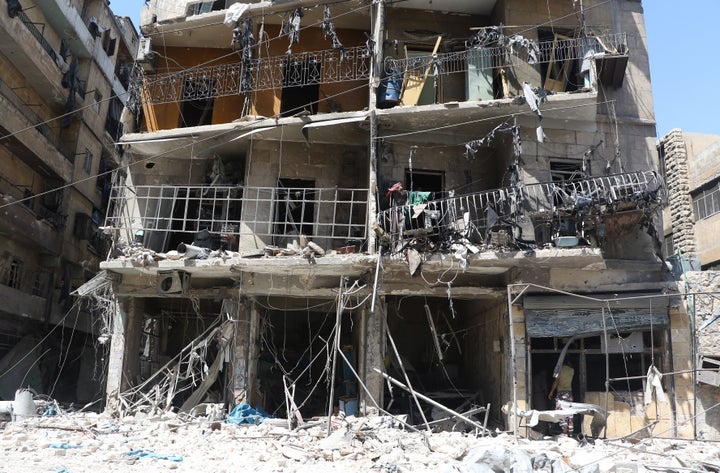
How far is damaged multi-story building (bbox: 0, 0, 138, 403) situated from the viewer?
1895 cm

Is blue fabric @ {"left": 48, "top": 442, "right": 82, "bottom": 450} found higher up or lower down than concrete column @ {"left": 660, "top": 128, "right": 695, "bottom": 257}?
lower down

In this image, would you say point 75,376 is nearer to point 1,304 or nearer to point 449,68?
point 1,304

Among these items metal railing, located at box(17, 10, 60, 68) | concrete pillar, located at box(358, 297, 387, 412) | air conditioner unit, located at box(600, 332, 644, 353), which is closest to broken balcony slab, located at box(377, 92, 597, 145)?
concrete pillar, located at box(358, 297, 387, 412)

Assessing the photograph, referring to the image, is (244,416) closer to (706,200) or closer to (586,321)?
(586,321)

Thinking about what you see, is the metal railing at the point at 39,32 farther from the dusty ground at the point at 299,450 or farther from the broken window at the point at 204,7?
the dusty ground at the point at 299,450

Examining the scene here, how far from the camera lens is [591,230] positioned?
12.8 metres

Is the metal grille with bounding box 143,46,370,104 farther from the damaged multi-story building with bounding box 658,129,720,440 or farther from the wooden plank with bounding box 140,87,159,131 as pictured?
the damaged multi-story building with bounding box 658,129,720,440

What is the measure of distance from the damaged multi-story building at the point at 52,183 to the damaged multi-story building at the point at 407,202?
459cm

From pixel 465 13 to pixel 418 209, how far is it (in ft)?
21.5

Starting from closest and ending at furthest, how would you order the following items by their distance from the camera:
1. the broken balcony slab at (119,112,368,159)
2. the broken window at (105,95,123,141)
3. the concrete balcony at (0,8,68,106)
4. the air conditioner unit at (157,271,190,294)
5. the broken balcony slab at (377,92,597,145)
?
1. the broken balcony slab at (377,92,597,145)
2. the air conditioner unit at (157,271,190,294)
3. the broken balcony slab at (119,112,368,159)
4. the concrete balcony at (0,8,68,106)
5. the broken window at (105,95,123,141)

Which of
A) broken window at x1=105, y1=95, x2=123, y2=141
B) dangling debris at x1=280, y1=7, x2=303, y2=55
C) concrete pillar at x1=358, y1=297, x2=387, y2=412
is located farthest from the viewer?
broken window at x1=105, y1=95, x2=123, y2=141

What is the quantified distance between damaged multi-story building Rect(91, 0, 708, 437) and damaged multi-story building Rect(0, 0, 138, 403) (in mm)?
4593

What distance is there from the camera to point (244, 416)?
1343cm

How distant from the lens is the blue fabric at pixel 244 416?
13.3 m
